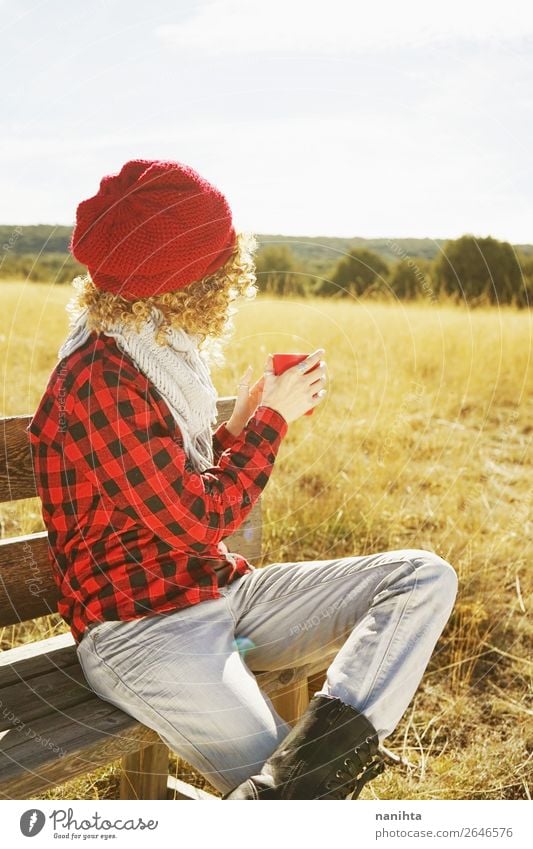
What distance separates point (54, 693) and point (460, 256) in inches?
195

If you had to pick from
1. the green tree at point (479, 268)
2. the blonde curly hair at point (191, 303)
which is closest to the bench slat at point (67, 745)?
the blonde curly hair at point (191, 303)

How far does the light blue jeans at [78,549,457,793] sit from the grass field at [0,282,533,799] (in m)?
0.57

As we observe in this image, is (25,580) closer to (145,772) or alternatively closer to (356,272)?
(145,772)

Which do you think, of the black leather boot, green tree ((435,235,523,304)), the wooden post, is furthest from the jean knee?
green tree ((435,235,523,304))

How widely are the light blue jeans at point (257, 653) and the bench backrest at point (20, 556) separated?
299 mm

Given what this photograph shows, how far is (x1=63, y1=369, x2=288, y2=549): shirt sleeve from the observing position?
1.58m

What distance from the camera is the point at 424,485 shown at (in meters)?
3.53

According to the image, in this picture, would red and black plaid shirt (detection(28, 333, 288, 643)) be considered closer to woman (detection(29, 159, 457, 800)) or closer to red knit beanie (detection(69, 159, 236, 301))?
woman (detection(29, 159, 457, 800))

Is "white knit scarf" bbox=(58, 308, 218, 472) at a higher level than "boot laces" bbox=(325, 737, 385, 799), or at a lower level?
higher

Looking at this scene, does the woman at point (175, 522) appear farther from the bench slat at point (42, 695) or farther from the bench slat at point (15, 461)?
the bench slat at point (15, 461)

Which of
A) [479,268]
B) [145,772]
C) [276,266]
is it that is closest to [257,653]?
[145,772]

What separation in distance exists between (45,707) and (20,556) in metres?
0.39

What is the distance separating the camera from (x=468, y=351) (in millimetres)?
4539
